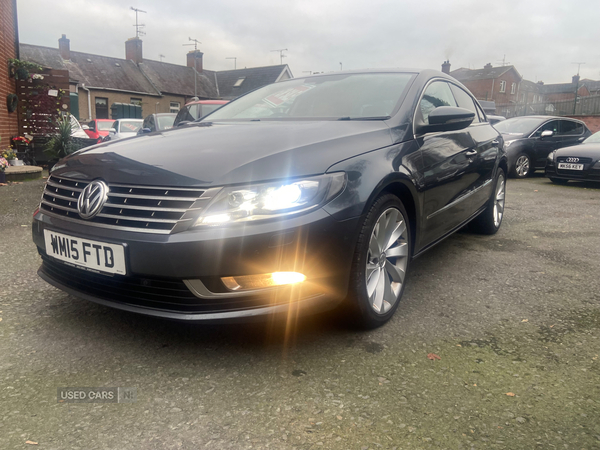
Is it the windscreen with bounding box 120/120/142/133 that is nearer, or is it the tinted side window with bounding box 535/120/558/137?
the tinted side window with bounding box 535/120/558/137

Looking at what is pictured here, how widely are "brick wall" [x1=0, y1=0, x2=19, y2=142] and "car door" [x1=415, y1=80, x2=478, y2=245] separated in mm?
9410

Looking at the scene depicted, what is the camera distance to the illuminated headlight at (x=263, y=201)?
2.00 meters

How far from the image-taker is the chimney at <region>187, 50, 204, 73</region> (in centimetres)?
4500

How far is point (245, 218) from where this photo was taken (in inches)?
79.1

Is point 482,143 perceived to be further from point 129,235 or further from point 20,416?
point 20,416

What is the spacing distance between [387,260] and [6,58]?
11.0 meters

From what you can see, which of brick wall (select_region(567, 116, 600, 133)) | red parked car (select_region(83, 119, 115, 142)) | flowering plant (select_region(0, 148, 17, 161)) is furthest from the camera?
brick wall (select_region(567, 116, 600, 133))

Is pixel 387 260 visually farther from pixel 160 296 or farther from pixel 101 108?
pixel 101 108

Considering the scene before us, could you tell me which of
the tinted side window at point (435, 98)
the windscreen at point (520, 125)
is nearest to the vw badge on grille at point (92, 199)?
the tinted side window at point (435, 98)

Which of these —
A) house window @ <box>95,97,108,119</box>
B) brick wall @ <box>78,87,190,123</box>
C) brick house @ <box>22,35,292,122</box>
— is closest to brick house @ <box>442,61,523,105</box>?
brick house @ <box>22,35,292,122</box>

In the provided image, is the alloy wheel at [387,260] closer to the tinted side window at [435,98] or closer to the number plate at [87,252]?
the tinted side window at [435,98]

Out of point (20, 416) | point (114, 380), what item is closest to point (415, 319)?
point (114, 380)

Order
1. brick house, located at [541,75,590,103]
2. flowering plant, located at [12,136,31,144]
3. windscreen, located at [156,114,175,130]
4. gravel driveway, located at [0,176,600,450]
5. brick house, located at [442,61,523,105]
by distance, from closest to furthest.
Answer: gravel driveway, located at [0,176,600,450] < flowering plant, located at [12,136,31,144] < windscreen, located at [156,114,175,130] < brick house, located at [541,75,590,103] < brick house, located at [442,61,523,105]

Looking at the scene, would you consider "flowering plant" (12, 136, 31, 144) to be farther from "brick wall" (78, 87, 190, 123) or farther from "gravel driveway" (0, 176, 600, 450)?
"brick wall" (78, 87, 190, 123)
